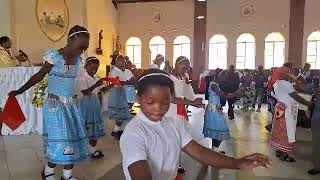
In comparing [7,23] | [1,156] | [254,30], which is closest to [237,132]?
[1,156]

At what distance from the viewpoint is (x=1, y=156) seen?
4.61m

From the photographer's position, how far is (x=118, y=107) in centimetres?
623

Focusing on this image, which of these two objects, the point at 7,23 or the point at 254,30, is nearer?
the point at 7,23

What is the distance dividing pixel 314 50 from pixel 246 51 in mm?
3085

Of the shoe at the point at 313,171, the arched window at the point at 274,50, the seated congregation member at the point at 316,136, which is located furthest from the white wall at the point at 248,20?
the shoe at the point at 313,171

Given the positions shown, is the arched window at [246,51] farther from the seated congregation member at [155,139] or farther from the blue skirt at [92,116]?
the seated congregation member at [155,139]

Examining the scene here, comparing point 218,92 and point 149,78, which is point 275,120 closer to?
point 218,92

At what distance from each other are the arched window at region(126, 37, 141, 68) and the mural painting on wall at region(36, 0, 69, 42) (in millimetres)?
8529

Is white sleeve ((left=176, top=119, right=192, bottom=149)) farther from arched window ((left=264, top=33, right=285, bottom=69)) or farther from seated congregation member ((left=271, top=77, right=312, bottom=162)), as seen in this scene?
arched window ((left=264, top=33, right=285, bottom=69))

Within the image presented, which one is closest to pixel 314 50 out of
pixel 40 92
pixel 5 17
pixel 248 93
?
pixel 248 93

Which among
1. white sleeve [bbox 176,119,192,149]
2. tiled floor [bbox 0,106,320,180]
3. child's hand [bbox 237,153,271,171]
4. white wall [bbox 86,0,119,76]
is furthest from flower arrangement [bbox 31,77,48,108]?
white wall [bbox 86,0,119,76]

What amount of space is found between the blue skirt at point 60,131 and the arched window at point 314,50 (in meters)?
16.0

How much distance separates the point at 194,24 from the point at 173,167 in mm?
17486

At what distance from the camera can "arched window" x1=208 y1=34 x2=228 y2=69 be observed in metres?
18.4
